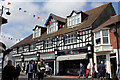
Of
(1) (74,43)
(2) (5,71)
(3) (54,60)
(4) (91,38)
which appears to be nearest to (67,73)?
(3) (54,60)

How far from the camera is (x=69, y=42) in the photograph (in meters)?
19.3

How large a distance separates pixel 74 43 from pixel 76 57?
1895mm

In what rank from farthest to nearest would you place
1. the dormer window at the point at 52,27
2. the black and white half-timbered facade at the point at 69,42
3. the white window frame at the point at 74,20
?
the dormer window at the point at 52,27 < the white window frame at the point at 74,20 < the black and white half-timbered facade at the point at 69,42

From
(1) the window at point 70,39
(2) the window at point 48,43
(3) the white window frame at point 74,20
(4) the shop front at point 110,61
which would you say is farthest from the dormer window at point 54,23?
(4) the shop front at point 110,61

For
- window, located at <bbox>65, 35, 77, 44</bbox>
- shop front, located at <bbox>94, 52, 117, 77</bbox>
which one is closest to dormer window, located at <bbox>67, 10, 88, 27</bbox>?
window, located at <bbox>65, 35, 77, 44</bbox>

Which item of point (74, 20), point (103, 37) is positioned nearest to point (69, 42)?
point (74, 20)

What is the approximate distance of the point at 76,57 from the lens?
17.5 m

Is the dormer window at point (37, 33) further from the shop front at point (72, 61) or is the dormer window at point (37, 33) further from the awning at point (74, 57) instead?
the awning at point (74, 57)

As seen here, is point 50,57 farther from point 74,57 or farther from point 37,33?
point 37,33

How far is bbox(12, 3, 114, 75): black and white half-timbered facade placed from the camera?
17188mm

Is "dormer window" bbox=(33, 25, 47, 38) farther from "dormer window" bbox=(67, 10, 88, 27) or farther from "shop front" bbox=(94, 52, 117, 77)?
"shop front" bbox=(94, 52, 117, 77)

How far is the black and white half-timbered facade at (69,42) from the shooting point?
17.2 metres

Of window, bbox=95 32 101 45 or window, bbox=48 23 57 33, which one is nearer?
window, bbox=95 32 101 45

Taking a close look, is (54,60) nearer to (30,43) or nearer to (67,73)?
(67,73)
